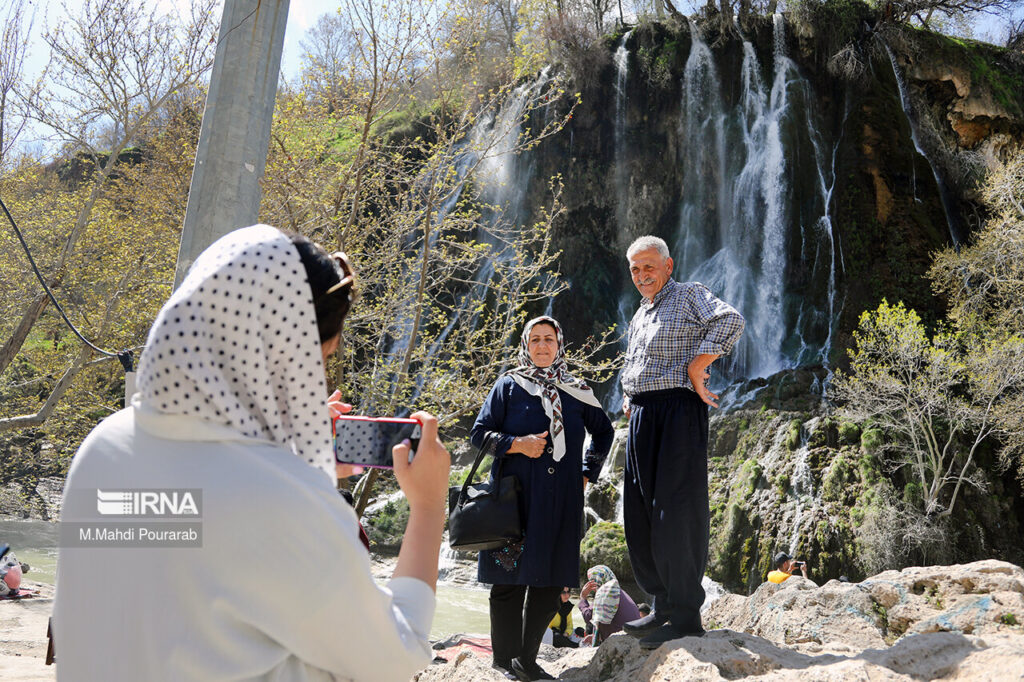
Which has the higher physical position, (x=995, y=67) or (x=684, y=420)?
(x=995, y=67)

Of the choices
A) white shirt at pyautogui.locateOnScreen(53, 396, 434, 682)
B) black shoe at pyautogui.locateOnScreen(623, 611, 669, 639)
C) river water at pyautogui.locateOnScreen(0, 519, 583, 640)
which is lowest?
river water at pyautogui.locateOnScreen(0, 519, 583, 640)

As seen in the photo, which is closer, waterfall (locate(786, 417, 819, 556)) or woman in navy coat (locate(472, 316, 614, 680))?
woman in navy coat (locate(472, 316, 614, 680))

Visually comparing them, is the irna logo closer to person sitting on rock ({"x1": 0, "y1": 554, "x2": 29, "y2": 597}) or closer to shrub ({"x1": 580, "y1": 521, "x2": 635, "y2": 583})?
person sitting on rock ({"x1": 0, "y1": 554, "x2": 29, "y2": 597})

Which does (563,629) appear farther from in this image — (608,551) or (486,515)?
(608,551)

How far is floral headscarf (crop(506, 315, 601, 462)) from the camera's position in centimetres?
375

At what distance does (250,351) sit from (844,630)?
347 centimetres

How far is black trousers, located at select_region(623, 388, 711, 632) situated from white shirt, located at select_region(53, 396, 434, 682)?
2.54 metres

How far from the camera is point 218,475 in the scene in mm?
1009

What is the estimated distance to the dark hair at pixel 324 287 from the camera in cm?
119

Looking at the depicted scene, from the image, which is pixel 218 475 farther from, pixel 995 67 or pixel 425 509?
pixel 995 67

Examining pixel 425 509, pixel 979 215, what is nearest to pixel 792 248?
pixel 979 215

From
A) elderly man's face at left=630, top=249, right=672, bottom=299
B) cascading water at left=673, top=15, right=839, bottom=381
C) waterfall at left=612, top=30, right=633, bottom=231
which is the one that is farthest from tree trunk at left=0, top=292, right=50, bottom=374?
waterfall at left=612, top=30, right=633, bottom=231

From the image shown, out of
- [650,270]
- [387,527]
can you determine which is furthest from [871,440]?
[650,270]

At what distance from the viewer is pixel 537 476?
12.1 feet
